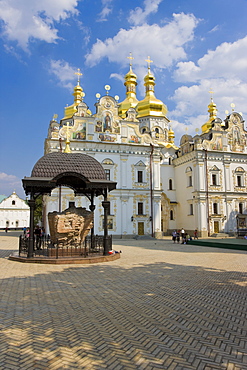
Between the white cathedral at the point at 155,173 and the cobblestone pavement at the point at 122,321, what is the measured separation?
21595 millimetres

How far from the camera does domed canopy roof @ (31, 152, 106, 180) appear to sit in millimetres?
14680

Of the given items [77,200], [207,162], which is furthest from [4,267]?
[207,162]

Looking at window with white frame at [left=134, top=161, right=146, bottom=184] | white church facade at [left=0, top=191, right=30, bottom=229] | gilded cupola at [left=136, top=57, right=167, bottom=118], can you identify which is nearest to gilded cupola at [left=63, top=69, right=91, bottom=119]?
gilded cupola at [left=136, top=57, right=167, bottom=118]

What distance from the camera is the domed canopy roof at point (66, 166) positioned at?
14.7 metres

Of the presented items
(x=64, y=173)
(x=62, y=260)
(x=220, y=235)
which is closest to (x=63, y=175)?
(x=64, y=173)

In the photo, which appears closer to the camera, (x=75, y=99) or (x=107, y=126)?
(x=107, y=126)

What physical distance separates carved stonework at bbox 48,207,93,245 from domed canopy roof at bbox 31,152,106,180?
6.45 ft

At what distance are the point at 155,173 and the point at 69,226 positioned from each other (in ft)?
70.1

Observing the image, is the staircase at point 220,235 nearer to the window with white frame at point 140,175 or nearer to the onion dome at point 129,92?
the window with white frame at point 140,175

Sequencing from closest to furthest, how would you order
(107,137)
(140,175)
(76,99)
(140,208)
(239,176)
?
(107,137) < (140,208) < (140,175) < (239,176) < (76,99)

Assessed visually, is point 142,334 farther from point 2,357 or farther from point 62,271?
point 62,271

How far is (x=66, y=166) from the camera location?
1519 centimetres

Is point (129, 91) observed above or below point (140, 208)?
above

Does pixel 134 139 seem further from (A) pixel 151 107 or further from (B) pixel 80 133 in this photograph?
(A) pixel 151 107
